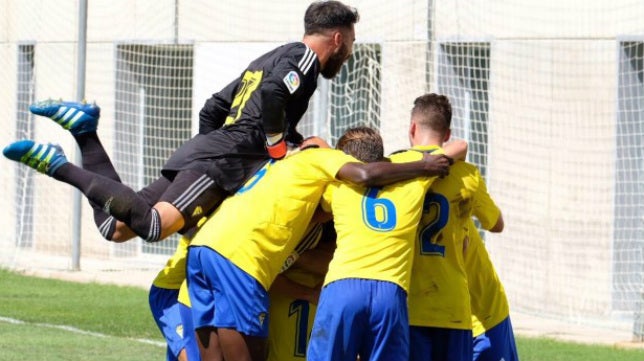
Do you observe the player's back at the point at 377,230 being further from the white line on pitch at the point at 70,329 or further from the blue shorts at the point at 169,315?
the white line on pitch at the point at 70,329

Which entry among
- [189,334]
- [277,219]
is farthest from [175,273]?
[277,219]

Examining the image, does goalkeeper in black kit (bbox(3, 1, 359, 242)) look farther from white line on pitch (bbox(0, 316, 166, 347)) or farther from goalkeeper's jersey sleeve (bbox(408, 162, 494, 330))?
white line on pitch (bbox(0, 316, 166, 347))

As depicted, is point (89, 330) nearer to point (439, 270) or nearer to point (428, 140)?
point (428, 140)

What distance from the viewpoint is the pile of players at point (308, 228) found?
7.15m

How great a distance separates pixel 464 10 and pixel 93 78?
619 centimetres

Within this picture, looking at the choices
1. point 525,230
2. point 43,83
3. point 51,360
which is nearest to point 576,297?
point 525,230

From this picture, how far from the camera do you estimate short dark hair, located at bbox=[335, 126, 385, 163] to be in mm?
7559

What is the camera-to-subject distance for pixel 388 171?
7223 mm

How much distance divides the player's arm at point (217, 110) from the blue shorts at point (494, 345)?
2020 millimetres

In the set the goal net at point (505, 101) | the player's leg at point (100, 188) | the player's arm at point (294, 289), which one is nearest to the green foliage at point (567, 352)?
the goal net at point (505, 101)

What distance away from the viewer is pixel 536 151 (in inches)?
579

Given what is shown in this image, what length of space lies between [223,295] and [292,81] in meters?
1.29

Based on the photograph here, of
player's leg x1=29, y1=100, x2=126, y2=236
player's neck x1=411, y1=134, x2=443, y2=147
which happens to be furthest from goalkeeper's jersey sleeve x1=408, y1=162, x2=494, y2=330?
player's leg x1=29, y1=100, x2=126, y2=236

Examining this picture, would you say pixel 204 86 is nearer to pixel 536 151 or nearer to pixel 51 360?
pixel 536 151
